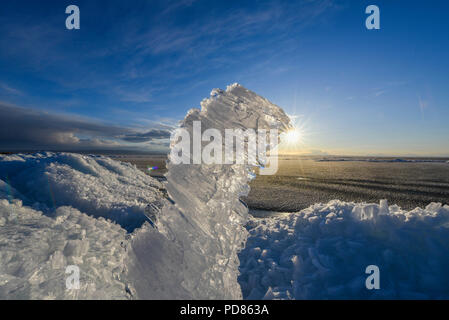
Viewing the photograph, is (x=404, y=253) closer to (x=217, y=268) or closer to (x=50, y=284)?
(x=217, y=268)

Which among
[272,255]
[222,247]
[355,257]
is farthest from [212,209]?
[355,257]

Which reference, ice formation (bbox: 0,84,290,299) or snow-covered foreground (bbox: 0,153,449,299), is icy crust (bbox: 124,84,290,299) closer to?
ice formation (bbox: 0,84,290,299)

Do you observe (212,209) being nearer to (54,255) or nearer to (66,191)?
(54,255)

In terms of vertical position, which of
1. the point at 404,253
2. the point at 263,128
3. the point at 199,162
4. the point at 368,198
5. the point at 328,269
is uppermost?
the point at 263,128

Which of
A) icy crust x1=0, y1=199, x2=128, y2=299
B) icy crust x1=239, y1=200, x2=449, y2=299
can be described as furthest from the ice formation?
icy crust x1=239, y1=200, x2=449, y2=299
